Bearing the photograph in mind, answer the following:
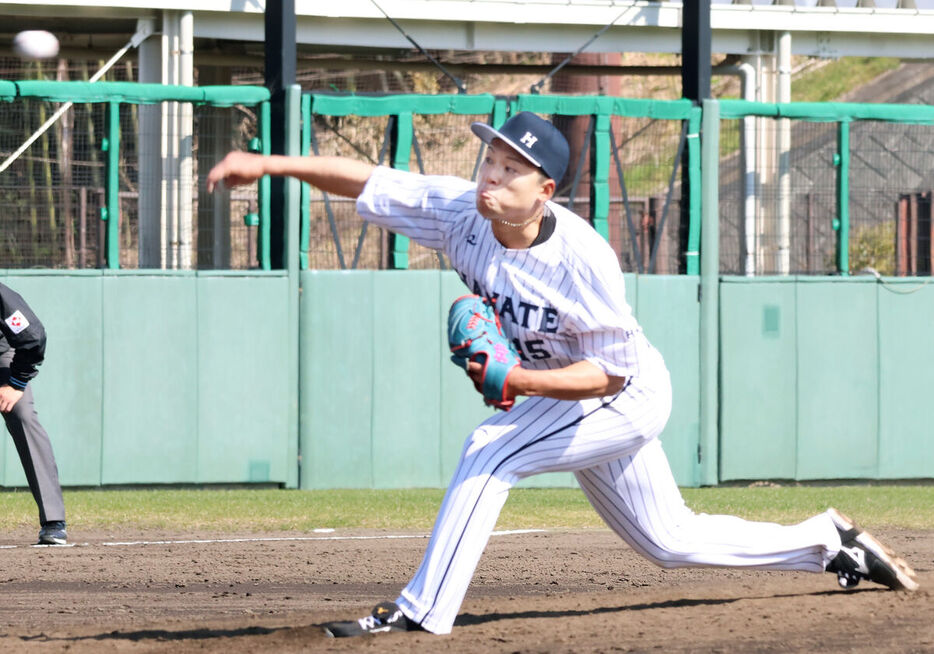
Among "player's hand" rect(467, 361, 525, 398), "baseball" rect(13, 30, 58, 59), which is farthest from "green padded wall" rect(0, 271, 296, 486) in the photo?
"player's hand" rect(467, 361, 525, 398)

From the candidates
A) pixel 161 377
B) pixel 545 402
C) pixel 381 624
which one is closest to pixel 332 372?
pixel 161 377

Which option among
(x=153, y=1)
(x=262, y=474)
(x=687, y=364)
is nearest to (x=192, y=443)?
(x=262, y=474)

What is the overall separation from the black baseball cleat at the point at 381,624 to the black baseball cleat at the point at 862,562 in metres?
1.77

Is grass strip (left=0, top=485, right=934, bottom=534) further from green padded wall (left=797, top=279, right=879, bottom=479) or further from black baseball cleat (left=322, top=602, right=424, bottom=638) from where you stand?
black baseball cleat (left=322, top=602, right=424, bottom=638)

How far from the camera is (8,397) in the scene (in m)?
7.60

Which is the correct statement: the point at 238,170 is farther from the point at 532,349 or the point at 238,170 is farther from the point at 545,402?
the point at 545,402

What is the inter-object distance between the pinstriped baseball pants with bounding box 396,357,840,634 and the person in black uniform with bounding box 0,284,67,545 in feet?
12.7

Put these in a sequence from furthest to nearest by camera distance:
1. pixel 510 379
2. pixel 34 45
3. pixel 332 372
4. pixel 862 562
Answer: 1. pixel 34 45
2. pixel 332 372
3. pixel 862 562
4. pixel 510 379

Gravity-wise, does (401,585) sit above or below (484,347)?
below

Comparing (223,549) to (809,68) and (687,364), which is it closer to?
(687,364)

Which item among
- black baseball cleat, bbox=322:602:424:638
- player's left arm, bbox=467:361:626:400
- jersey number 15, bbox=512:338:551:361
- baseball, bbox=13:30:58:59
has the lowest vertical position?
black baseball cleat, bbox=322:602:424:638

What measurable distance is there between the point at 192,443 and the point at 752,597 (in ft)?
21.1

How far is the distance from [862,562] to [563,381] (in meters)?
1.78

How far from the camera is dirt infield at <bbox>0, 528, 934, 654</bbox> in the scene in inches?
181
